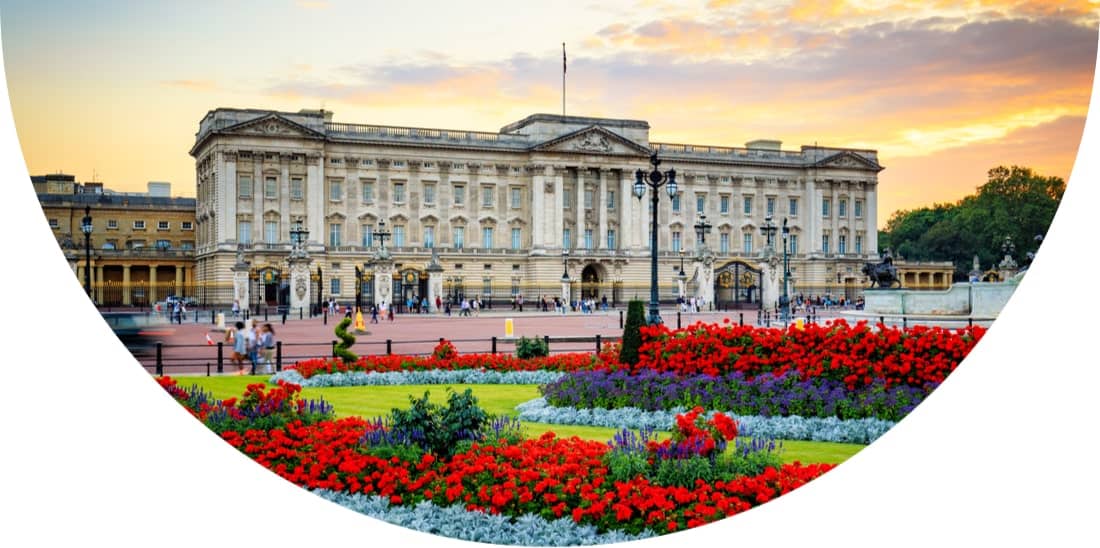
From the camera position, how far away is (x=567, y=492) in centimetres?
916

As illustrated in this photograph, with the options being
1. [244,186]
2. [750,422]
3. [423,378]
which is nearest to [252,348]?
[423,378]

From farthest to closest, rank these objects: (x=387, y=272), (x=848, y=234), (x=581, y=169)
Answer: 1. (x=848, y=234)
2. (x=581, y=169)
3. (x=387, y=272)

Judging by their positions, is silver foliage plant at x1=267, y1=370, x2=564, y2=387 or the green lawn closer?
the green lawn

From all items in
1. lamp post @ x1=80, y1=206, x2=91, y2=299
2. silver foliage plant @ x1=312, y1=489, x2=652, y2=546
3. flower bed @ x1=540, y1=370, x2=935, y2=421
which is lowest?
silver foliage plant @ x1=312, y1=489, x2=652, y2=546

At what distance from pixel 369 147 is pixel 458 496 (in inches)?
2849

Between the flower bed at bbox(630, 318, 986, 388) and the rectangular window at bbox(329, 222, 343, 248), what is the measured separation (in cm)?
6414

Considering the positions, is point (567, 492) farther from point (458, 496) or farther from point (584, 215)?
point (584, 215)

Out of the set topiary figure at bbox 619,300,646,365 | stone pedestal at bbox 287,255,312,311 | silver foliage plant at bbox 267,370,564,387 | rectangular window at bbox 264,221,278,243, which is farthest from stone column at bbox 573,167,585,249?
topiary figure at bbox 619,300,646,365

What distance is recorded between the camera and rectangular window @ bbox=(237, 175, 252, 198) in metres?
74.3

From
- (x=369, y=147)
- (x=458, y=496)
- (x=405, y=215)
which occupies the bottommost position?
(x=458, y=496)

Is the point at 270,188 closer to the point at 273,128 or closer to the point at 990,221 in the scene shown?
the point at 273,128

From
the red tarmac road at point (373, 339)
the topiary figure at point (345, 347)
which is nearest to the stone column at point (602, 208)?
the red tarmac road at point (373, 339)

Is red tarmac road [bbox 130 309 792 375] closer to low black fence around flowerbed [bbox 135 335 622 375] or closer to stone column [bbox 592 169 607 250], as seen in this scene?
low black fence around flowerbed [bbox 135 335 622 375]

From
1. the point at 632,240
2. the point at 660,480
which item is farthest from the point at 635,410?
the point at 632,240
